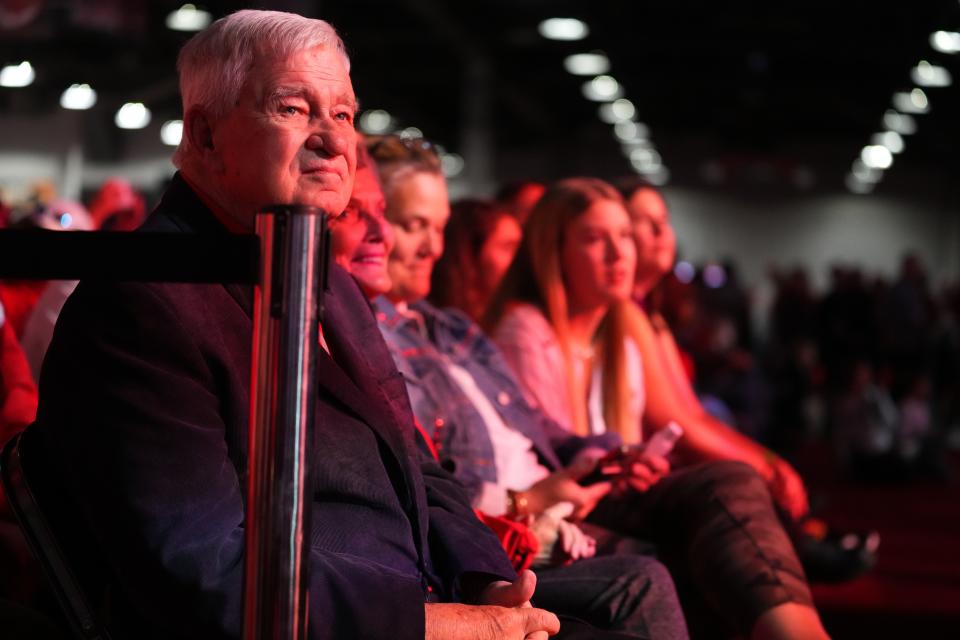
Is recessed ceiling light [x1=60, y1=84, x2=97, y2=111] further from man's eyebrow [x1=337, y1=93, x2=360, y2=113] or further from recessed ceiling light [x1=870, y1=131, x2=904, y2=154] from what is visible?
recessed ceiling light [x1=870, y1=131, x2=904, y2=154]

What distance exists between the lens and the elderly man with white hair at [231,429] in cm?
141

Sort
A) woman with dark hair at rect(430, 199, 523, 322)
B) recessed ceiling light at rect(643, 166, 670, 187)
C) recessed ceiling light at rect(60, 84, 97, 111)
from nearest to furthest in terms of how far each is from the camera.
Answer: woman with dark hair at rect(430, 199, 523, 322) < recessed ceiling light at rect(60, 84, 97, 111) < recessed ceiling light at rect(643, 166, 670, 187)

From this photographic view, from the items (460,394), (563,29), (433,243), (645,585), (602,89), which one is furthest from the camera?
(602,89)

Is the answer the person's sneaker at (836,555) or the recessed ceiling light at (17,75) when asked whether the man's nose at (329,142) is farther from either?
the recessed ceiling light at (17,75)

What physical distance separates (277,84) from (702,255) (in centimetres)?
2560

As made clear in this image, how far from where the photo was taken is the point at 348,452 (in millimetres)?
1704

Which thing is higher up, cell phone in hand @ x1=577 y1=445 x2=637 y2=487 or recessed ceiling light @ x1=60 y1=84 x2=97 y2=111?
recessed ceiling light @ x1=60 y1=84 x2=97 y2=111

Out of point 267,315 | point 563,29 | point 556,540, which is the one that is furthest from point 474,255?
point 563,29

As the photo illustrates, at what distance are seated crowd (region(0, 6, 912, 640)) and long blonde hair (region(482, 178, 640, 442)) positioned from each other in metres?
0.23

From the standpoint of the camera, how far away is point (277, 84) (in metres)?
1.68

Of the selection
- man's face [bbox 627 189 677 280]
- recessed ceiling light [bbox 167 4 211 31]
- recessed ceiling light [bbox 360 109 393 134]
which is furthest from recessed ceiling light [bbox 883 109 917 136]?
man's face [bbox 627 189 677 280]

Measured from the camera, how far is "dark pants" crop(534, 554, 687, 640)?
2174 millimetres

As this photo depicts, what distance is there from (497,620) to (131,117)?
12.7 metres

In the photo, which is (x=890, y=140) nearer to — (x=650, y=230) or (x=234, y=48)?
(x=650, y=230)
